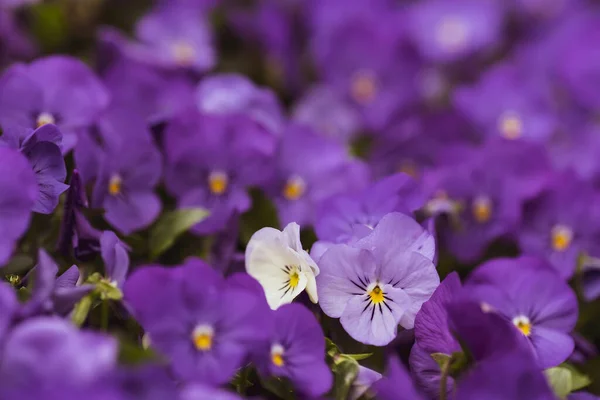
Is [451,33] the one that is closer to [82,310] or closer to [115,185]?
[115,185]

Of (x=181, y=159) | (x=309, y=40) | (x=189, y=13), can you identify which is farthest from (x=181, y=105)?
(x=309, y=40)

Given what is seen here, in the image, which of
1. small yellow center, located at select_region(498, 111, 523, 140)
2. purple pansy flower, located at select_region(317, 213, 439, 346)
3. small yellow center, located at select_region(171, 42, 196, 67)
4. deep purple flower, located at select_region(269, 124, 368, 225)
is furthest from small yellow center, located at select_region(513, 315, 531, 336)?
small yellow center, located at select_region(171, 42, 196, 67)

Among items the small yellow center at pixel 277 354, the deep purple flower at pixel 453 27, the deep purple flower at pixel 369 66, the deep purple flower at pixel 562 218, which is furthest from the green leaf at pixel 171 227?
the deep purple flower at pixel 453 27

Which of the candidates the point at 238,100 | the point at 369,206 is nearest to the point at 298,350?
the point at 369,206

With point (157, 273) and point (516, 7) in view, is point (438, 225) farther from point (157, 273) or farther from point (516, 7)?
point (516, 7)

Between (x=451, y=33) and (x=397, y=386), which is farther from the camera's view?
(x=451, y=33)

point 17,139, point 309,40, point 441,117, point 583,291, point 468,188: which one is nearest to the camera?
point 17,139
